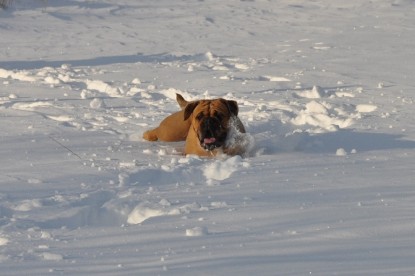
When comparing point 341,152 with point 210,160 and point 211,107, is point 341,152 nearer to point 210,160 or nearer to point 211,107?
point 210,160

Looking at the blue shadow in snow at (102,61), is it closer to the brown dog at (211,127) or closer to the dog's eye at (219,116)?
the brown dog at (211,127)

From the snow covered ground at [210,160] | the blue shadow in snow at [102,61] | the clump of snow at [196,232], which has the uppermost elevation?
the clump of snow at [196,232]

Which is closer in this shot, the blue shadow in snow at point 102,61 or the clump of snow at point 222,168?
the clump of snow at point 222,168

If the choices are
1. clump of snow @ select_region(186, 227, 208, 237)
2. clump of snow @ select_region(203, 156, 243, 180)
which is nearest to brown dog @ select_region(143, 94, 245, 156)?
clump of snow @ select_region(203, 156, 243, 180)

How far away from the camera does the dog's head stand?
21.0ft

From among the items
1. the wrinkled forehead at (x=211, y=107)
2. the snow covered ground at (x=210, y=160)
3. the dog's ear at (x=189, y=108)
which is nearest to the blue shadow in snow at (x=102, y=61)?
the snow covered ground at (x=210, y=160)

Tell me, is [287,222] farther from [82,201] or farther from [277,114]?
[277,114]

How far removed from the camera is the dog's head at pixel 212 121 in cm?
639

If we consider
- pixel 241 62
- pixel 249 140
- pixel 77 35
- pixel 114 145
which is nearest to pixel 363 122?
pixel 249 140

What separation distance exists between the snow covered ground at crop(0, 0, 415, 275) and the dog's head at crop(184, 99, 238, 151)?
0.22m

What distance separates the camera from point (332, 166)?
225 inches

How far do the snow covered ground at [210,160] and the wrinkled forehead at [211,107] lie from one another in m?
0.35

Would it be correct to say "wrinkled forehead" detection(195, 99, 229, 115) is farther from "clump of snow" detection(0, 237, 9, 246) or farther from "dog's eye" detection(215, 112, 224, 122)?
"clump of snow" detection(0, 237, 9, 246)

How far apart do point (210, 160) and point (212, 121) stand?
0.43 metres
